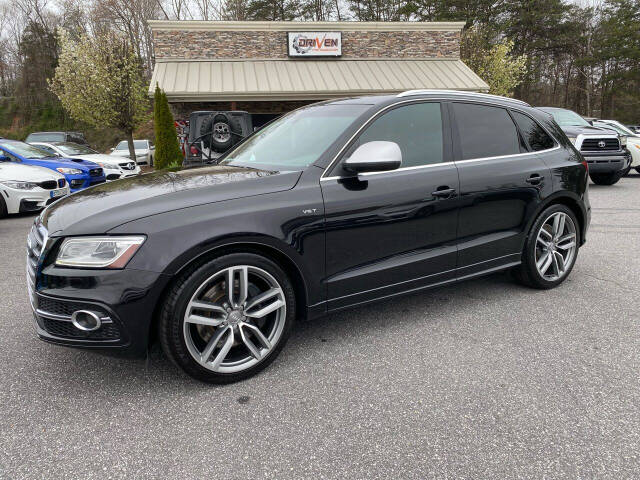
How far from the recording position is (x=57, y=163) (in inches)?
390

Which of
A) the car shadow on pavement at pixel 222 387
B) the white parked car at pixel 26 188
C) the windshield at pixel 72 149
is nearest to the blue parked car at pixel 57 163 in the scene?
the white parked car at pixel 26 188

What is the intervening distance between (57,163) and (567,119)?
1256 centimetres

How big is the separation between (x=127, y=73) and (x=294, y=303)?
20737 millimetres

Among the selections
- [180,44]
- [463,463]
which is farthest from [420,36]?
[463,463]

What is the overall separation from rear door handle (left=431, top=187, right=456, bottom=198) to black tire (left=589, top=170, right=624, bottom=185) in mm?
9886

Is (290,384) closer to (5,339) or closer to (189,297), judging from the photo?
(189,297)

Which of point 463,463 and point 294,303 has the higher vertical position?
point 294,303

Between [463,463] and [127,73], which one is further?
[127,73]

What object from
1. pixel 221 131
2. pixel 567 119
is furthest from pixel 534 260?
pixel 567 119

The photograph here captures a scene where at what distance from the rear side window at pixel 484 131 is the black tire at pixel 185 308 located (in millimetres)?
Answer: 1790

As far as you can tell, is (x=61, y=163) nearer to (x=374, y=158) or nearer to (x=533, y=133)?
(x=374, y=158)

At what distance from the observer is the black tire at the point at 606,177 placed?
11.2 metres

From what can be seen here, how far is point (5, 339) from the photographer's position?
3.16 metres

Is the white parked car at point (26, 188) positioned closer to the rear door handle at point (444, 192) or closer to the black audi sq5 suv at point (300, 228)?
the black audi sq5 suv at point (300, 228)
